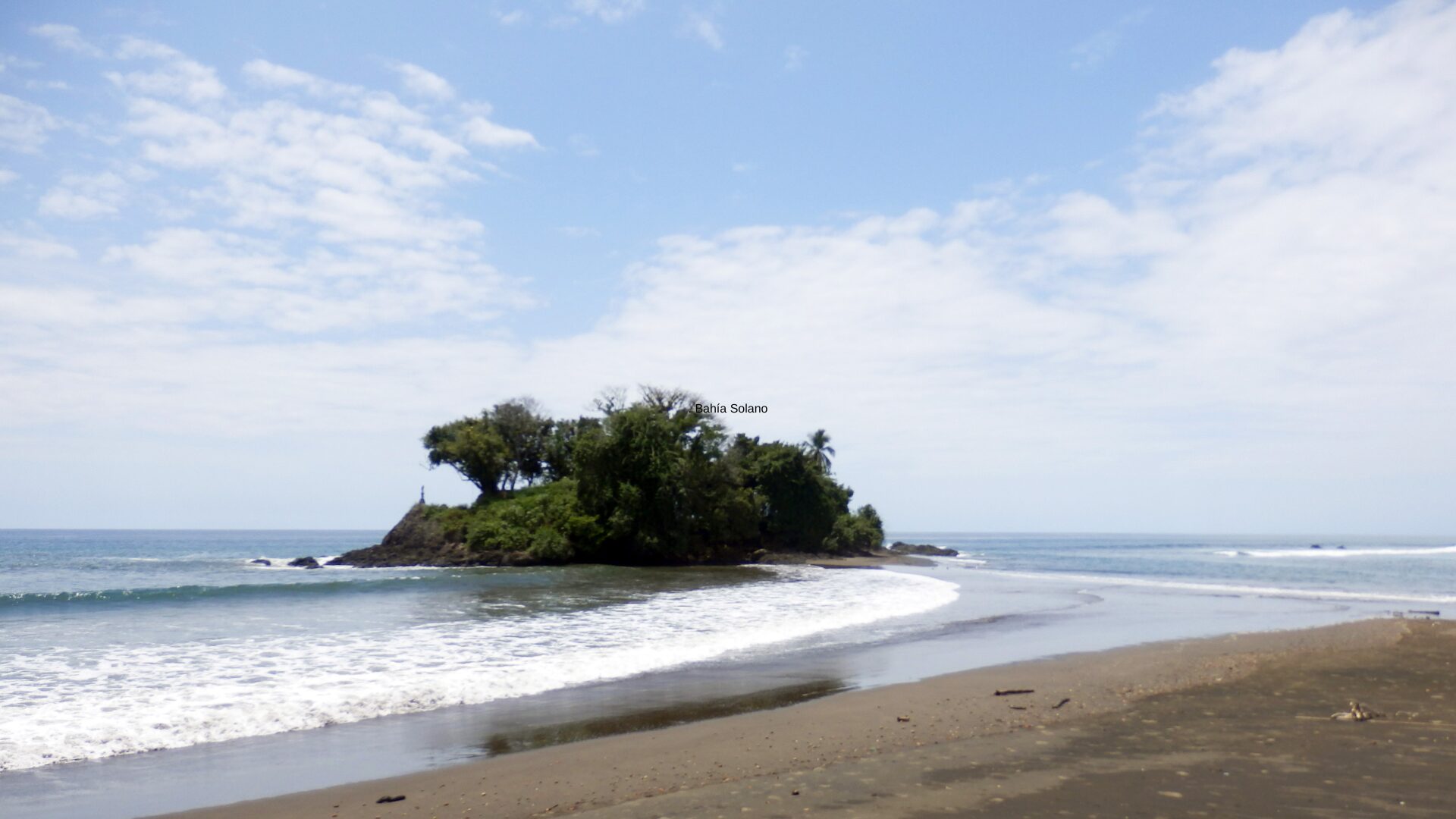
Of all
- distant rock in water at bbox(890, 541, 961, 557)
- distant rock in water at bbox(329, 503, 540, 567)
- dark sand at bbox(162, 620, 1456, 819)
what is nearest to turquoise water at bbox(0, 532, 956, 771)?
dark sand at bbox(162, 620, 1456, 819)

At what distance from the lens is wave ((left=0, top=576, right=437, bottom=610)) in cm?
2755

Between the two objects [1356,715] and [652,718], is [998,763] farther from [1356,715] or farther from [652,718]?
[1356,715]

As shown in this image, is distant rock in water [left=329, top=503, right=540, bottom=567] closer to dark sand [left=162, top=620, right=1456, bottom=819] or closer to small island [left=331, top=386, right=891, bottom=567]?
small island [left=331, top=386, right=891, bottom=567]

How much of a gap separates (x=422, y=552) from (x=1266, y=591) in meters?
50.5

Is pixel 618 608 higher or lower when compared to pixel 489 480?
lower

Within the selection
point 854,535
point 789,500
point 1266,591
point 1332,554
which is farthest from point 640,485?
point 1332,554

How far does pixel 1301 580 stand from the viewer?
41.9 meters

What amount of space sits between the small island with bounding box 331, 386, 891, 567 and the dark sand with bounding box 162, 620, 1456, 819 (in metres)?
45.4

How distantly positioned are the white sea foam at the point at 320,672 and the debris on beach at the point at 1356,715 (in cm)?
972

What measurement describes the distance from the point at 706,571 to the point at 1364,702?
3898 centimetres

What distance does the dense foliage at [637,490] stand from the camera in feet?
185

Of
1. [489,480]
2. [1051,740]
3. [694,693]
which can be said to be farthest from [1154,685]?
[489,480]

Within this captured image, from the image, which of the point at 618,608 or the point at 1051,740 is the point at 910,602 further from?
the point at 1051,740

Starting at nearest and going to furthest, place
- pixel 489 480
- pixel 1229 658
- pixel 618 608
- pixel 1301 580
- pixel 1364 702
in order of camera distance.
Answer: pixel 1364 702
pixel 1229 658
pixel 618 608
pixel 1301 580
pixel 489 480
